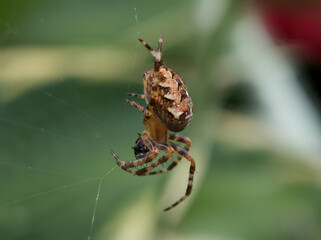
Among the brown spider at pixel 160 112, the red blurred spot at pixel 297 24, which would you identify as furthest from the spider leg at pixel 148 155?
the red blurred spot at pixel 297 24

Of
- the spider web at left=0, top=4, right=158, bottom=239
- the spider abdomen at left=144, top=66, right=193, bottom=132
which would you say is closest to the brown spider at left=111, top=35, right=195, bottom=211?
the spider abdomen at left=144, top=66, right=193, bottom=132

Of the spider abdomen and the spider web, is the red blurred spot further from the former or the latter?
the spider abdomen

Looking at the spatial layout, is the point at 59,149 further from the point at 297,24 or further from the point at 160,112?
the point at 297,24


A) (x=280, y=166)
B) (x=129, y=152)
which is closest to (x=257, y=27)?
(x=280, y=166)

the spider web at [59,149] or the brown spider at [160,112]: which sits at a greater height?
the brown spider at [160,112]

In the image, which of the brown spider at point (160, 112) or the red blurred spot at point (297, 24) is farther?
the red blurred spot at point (297, 24)

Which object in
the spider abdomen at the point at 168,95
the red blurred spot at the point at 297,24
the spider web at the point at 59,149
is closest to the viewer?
the spider abdomen at the point at 168,95

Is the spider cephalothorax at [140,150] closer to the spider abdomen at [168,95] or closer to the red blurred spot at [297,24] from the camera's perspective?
the spider abdomen at [168,95]

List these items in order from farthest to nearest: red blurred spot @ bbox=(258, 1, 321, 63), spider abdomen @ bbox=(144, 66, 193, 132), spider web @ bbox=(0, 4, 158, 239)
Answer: red blurred spot @ bbox=(258, 1, 321, 63)
spider web @ bbox=(0, 4, 158, 239)
spider abdomen @ bbox=(144, 66, 193, 132)

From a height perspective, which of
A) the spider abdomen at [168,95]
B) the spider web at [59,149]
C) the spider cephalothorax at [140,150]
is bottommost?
the spider web at [59,149]
